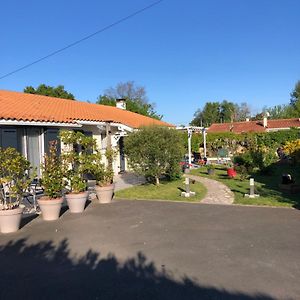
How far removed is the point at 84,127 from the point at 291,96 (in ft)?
239

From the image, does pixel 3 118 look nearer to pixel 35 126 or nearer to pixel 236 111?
pixel 35 126

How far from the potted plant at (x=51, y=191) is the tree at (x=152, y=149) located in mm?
5156

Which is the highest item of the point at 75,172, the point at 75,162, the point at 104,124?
the point at 104,124

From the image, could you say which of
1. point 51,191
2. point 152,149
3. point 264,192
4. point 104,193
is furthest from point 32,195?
point 264,192

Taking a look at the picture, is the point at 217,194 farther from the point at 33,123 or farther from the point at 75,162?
the point at 33,123

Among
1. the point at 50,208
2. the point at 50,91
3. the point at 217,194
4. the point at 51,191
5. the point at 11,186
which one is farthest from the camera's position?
the point at 50,91

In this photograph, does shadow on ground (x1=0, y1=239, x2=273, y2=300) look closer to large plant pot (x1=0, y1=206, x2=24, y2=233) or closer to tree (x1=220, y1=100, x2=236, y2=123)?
large plant pot (x1=0, y1=206, x2=24, y2=233)

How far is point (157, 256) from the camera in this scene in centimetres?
597

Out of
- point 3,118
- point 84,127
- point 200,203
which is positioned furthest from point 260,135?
point 3,118

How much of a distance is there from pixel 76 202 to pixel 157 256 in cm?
447

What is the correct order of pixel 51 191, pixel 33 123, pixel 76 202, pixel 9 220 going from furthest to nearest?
1. pixel 33 123
2. pixel 76 202
3. pixel 51 191
4. pixel 9 220

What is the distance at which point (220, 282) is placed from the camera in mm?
4824

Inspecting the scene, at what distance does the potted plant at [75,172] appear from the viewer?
32.4ft

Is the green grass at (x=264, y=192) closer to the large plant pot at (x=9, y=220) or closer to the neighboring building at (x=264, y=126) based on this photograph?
the large plant pot at (x=9, y=220)
